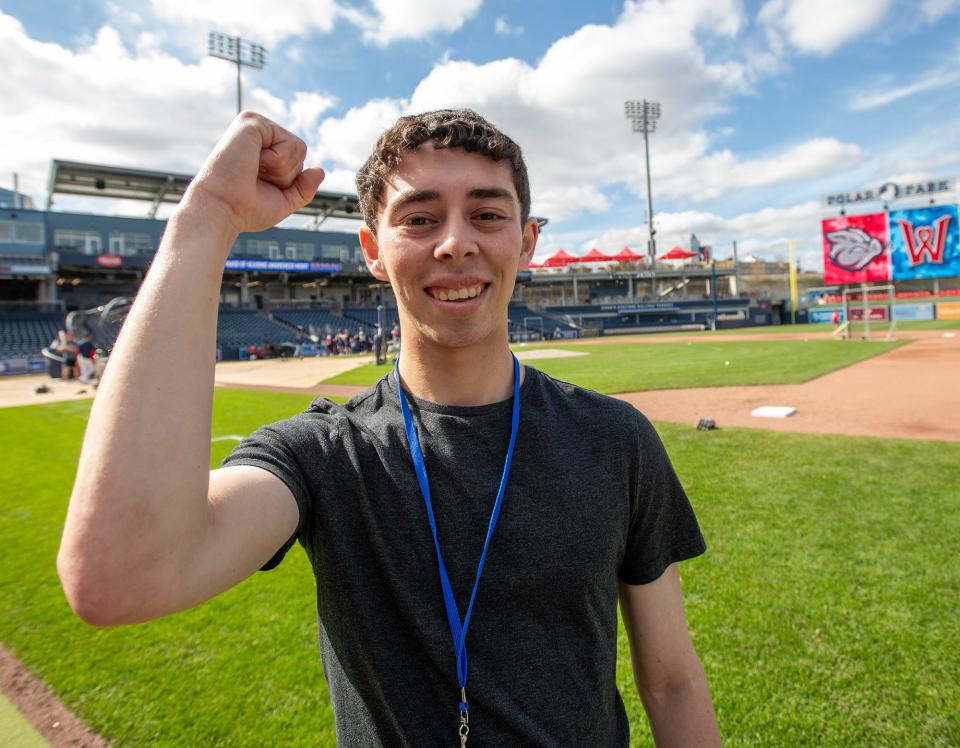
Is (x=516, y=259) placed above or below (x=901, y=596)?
above

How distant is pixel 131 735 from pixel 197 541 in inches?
104

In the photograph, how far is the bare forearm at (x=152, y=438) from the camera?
0.88 meters

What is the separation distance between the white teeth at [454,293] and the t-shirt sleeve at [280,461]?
1.71 ft

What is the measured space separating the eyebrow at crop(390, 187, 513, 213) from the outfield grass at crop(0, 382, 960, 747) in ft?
8.78

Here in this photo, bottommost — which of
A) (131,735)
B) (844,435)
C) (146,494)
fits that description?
(131,735)

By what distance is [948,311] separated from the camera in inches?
1759

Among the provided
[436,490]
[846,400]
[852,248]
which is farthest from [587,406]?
[852,248]

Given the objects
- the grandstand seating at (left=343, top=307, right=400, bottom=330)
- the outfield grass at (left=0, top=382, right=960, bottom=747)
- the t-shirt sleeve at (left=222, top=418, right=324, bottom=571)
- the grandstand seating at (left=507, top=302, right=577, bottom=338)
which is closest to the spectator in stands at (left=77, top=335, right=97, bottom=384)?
the outfield grass at (left=0, top=382, right=960, bottom=747)

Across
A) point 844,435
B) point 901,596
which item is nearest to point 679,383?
point 844,435

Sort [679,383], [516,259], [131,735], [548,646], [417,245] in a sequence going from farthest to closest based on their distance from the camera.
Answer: [679,383], [131,735], [516,259], [417,245], [548,646]

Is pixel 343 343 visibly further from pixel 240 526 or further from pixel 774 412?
pixel 240 526

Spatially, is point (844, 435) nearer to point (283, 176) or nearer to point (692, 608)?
point (692, 608)

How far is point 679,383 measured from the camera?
14352 millimetres

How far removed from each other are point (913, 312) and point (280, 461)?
196 ft
